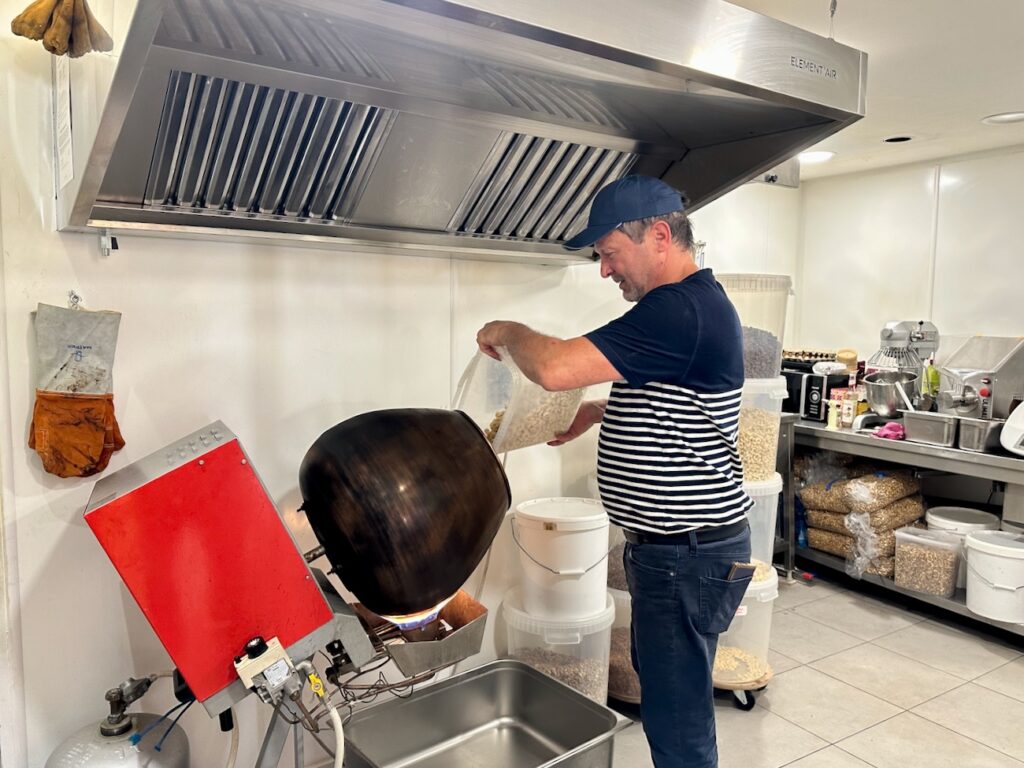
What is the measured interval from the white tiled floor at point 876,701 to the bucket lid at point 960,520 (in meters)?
0.44

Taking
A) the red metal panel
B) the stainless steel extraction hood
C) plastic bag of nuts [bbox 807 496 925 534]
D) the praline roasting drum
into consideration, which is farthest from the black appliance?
the red metal panel

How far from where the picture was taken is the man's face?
1649 millimetres

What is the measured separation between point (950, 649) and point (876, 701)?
0.68 meters

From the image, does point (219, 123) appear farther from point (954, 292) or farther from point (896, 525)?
point (954, 292)

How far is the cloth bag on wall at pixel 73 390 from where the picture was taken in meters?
1.62

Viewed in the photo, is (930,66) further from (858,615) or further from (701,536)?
(858,615)

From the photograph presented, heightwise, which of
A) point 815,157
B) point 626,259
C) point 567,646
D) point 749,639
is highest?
point 815,157

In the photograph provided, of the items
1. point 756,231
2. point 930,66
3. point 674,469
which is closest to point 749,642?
point 674,469

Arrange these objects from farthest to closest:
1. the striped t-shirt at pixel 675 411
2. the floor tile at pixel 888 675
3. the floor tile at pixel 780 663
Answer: the floor tile at pixel 780 663 → the floor tile at pixel 888 675 → the striped t-shirt at pixel 675 411

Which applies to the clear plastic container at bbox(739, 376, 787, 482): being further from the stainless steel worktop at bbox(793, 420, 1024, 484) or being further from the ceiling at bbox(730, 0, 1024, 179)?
the ceiling at bbox(730, 0, 1024, 179)

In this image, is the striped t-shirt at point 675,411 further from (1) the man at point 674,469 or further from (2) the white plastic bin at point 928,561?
(2) the white plastic bin at point 928,561

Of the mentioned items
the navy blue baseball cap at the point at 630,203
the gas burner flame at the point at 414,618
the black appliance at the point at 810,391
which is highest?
the navy blue baseball cap at the point at 630,203

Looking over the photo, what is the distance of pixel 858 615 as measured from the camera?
11.1ft

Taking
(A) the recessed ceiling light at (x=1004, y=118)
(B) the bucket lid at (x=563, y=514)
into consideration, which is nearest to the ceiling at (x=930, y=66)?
(A) the recessed ceiling light at (x=1004, y=118)
